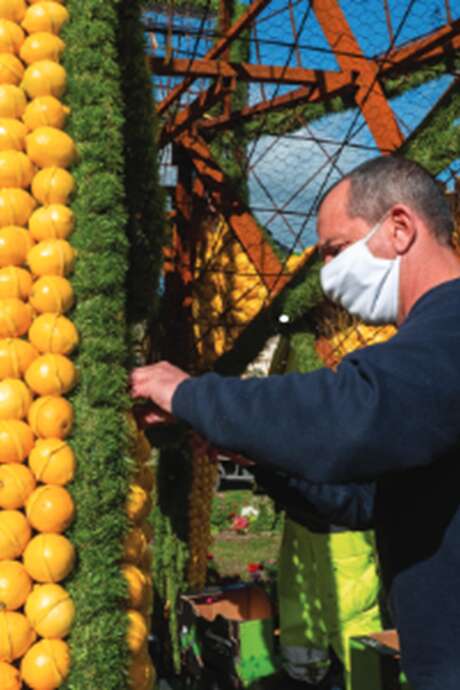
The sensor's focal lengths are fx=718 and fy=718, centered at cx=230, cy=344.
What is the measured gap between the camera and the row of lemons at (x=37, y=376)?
1717 millimetres

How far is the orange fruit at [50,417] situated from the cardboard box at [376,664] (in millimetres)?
2411

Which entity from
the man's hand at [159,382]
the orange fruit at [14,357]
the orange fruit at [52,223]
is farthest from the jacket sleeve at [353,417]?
the orange fruit at [52,223]

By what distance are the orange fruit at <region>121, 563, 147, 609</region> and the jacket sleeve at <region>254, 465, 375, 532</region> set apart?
1.43 feet

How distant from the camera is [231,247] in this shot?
6.63 meters

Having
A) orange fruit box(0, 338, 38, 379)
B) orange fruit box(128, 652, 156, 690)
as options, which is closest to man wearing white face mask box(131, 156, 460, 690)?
orange fruit box(0, 338, 38, 379)

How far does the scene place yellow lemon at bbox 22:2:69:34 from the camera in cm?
201

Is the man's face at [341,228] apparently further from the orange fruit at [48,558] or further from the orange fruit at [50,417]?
the orange fruit at [48,558]

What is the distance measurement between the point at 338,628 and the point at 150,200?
4.14m

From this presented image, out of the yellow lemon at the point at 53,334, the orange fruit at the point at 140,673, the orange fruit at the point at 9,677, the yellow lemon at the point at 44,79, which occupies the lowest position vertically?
the orange fruit at the point at 140,673

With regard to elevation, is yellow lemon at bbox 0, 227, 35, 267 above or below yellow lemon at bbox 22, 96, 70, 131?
below

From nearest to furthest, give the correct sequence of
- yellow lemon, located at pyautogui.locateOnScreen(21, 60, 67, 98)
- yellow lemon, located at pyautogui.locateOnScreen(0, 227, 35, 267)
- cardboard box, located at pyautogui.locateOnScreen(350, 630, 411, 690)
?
yellow lemon, located at pyautogui.locateOnScreen(0, 227, 35, 267)
yellow lemon, located at pyautogui.locateOnScreen(21, 60, 67, 98)
cardboard box, located at pyautogui.locateOnScreen(350, 630, 411, 690)

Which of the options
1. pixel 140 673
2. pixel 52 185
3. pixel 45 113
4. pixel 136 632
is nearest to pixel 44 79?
pixel 45 113

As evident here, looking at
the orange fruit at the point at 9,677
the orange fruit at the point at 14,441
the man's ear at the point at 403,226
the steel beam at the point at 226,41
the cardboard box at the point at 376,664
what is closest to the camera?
the man's ear at the point at 403,226

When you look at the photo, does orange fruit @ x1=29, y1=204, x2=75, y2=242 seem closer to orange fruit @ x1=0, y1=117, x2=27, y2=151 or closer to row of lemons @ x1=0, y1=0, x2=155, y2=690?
row of lemons @ x1=0, y1=0, x2=155, y2=690
